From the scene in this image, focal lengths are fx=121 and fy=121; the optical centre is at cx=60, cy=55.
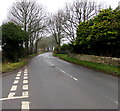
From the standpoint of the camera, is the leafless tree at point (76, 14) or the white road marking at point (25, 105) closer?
the white road marking at point (25, 105)

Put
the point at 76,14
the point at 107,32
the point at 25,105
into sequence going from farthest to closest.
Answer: the point at 76,14, the point at 107,32, the point at 25,105

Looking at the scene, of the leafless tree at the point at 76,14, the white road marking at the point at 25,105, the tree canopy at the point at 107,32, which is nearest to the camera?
the white road marking at the point at 25,105

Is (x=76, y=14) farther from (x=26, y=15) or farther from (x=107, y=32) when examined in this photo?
(x=107, y=32)

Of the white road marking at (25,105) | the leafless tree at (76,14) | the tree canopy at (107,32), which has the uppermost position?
the leafless tree at (76,14)

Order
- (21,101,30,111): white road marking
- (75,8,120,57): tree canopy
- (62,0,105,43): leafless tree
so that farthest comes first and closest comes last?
(62,0,105,43): leafless tree
(75,8,120,57): tree canopy
(21,101,30,111): white road marking

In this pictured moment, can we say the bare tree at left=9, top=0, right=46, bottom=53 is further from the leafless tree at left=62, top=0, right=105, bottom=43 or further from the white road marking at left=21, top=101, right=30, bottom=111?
Answer: the white road marking at left=21, top=101, right=30, bottom=111

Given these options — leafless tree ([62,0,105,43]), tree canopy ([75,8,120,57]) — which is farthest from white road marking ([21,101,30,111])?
leafless tree ([62,0,105,43])

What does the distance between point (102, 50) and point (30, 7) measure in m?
24.6

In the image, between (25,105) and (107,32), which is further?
(107,32)

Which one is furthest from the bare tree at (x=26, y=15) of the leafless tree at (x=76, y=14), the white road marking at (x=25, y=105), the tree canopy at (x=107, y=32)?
the white road marking at (x=25, y=105)

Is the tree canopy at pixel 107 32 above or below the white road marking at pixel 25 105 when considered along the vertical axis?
above

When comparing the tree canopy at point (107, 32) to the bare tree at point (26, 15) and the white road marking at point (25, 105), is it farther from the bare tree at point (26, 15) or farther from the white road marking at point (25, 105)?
the bare tree at point (26, 15)

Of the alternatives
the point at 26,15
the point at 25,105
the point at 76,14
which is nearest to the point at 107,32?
the point at 25,105

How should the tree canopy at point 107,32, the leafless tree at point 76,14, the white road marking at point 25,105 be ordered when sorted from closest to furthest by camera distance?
the white road marking at point 25,105
the tree canopy at point 107,32
the leafless tree at point 76,14
